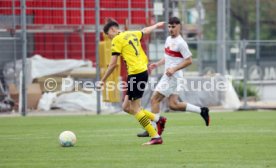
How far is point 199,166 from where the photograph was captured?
35.6 ft

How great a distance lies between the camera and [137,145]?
1394cm

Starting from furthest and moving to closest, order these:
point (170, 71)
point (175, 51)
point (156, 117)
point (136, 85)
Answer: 1. point (175, 51)
2. point (170, 71)
3. point (156, 117)
4. point (136, 85)

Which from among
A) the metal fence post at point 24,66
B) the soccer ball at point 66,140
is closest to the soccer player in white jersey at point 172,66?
the soccer ball at point 66,140

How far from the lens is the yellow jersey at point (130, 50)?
47.8 feet

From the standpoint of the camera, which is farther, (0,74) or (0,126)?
(0,74)

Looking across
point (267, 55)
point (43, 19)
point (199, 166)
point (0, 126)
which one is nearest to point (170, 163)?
point (199, 166)

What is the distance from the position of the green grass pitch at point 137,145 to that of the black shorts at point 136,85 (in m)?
0.79

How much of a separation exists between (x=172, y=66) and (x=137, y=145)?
2.86 meters

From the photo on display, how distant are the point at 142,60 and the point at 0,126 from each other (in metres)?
5.91

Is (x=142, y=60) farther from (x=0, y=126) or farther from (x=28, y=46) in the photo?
(x=28, y=46)

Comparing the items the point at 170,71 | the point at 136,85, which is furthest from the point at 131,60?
the point at 170,71

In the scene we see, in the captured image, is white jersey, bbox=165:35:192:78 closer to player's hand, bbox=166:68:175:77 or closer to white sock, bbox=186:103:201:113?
player's hand, bbox=166:68:175:77

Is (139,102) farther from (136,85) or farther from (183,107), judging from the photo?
(183,107)

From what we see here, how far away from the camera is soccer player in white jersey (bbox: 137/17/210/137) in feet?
52.6
